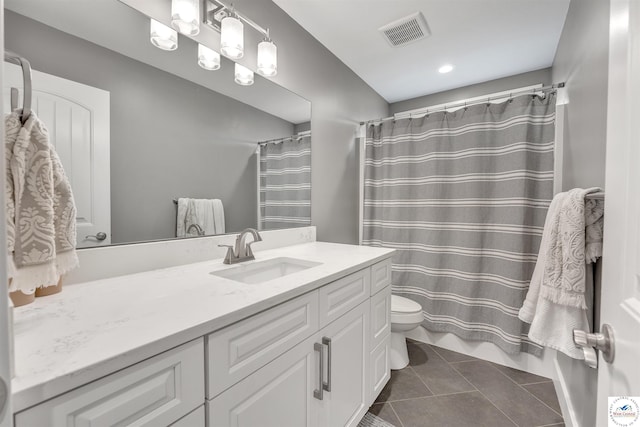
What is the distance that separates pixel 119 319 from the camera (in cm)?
64

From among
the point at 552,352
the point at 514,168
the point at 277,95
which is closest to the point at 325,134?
the point at 277,95

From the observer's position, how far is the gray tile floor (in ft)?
4.78

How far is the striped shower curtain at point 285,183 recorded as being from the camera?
168 centimetres

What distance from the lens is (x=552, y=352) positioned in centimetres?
178

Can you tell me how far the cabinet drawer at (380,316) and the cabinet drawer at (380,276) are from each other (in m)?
0.03

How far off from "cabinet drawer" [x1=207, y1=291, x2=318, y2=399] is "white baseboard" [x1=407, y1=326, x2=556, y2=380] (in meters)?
1.67

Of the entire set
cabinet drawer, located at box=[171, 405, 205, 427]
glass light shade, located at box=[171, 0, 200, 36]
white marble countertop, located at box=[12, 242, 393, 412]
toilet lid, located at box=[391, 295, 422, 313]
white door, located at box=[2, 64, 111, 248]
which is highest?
glass light shade, located at box=[171, 0, 200, 36]

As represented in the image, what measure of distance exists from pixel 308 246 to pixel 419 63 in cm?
184

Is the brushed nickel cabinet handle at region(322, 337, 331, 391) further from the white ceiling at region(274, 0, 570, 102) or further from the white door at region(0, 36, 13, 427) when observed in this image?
the white ceiling at region(274, 0, 570, 102)

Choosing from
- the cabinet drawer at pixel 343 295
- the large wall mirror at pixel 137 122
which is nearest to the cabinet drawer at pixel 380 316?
the cabinet drawer at pixel 343 295

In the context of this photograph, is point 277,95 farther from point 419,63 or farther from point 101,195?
point 419,63

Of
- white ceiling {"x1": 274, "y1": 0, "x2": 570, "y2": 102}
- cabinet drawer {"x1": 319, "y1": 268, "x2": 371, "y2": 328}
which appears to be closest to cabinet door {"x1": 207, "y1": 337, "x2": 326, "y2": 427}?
cabinet drawer {"x1": 319, "y1": 268, "x2": 371, "y2": 328}

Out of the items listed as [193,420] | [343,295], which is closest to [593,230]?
[343,295]

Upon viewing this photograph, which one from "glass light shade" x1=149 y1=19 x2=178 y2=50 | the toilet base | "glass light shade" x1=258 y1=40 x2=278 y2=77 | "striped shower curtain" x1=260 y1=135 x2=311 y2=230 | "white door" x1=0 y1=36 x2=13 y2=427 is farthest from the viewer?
the toilet base
